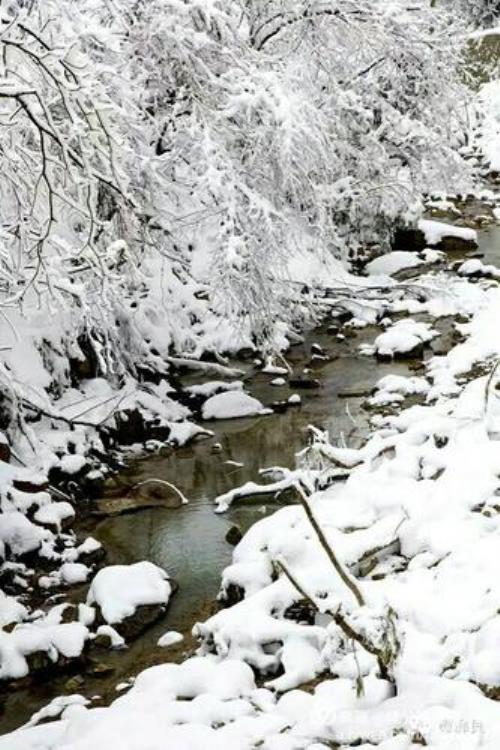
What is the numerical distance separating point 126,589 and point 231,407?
354 centimetres

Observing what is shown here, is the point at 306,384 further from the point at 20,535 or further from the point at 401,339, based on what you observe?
the point at 20,535

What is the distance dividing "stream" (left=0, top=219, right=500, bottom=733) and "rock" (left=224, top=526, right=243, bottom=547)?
0.05m

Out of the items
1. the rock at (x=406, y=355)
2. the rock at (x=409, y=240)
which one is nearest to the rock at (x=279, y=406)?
the rock at (x=406, y=355)

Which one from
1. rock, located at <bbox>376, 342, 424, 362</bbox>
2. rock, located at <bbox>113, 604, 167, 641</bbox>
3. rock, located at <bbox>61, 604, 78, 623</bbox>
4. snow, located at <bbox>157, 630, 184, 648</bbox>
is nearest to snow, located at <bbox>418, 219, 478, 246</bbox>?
rock, located at <bbox>376, 342, 424, 362</bbox>

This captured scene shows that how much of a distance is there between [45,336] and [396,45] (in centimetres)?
666

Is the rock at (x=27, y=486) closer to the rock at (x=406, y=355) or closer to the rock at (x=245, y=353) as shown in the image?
the rock at (x=245, y=353)

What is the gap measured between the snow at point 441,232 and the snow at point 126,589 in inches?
406

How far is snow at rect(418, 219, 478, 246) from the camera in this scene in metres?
14.7

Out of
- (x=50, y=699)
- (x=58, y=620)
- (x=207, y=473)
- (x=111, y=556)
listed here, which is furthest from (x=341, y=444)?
(x=50, y=699)

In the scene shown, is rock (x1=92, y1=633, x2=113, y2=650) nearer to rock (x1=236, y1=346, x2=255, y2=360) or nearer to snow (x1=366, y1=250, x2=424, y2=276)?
rock (x1=236, y1=346, x2=255, y2=360)

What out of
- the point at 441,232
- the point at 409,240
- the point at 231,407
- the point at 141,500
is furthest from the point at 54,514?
the point at 441,232

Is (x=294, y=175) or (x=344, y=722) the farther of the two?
(x=294, y=175)

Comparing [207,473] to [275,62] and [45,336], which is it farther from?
[275,62]

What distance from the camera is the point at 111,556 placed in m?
6.36
